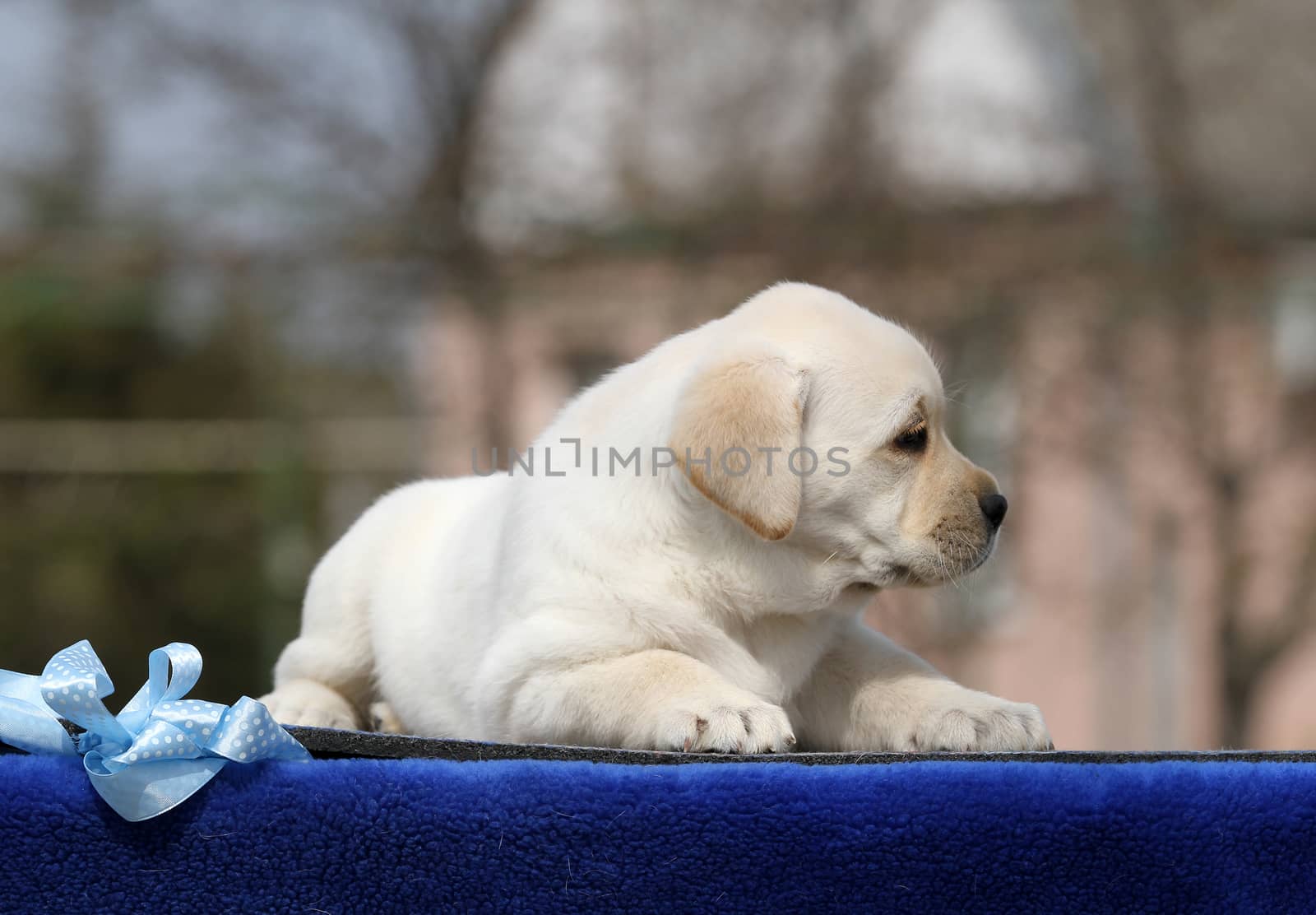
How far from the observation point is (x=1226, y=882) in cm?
150

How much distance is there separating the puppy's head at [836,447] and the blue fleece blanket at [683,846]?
25.3 inches

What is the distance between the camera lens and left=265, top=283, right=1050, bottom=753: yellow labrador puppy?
1.97m

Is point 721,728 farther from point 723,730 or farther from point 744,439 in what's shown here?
point 744,439

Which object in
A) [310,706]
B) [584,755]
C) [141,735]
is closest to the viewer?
[141,735]

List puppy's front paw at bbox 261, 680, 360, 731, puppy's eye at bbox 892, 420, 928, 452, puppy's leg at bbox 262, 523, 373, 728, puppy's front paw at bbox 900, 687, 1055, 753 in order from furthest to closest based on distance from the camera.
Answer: puppy's leg at bbox 262, 523, 373, 728 < puppy's front paw at bbox 261, 680, 360, 731 < puppy's eye at bbox 892, 420, 928, 452 < puppy's front paw at bbox 900, 687, 1055, 753

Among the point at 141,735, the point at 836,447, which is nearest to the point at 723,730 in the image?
the point at 836,447

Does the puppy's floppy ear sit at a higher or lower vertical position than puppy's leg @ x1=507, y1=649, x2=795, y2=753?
higher

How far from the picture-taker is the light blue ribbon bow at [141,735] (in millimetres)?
1461

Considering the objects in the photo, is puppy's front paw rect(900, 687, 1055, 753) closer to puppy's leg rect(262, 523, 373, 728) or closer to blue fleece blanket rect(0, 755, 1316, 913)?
blue fleece blanket rect(0, 755, 1316, 913)

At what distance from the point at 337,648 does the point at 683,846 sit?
141 centimetres

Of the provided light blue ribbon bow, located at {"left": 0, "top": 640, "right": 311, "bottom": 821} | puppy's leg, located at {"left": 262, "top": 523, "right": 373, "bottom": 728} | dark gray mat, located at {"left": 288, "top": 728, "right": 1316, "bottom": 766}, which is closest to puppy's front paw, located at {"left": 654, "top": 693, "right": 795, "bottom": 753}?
dark gray mat, located at {"left": 288, "top": 728, "right": 1316, "bottom": 766}

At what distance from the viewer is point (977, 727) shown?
197 cm

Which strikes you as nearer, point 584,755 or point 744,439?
point 584,755

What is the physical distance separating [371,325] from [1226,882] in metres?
6.70
